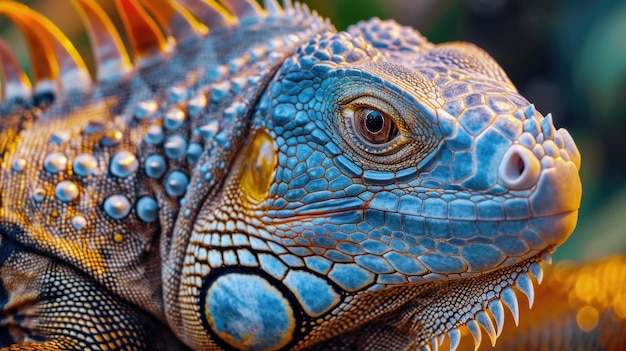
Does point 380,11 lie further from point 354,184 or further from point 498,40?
point 354,184

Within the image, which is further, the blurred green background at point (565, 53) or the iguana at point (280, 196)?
the blurred green background at point (565, 53)

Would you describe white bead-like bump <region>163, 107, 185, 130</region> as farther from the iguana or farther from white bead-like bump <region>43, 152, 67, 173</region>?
white bead-like bump <region>43, 152, 67, 173</region>

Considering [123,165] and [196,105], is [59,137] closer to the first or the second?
[123,165]

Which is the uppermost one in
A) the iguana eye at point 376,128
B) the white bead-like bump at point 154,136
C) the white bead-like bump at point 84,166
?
the white bead-like bump at point 154,136

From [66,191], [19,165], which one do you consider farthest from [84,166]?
[19,165]

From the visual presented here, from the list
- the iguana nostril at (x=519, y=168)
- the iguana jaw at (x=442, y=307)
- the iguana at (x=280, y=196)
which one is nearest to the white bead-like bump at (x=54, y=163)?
the iguana at (x=280, y=196)

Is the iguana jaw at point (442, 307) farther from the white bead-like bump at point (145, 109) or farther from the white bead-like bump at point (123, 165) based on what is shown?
the white bead-like bump at point (145, 109)
